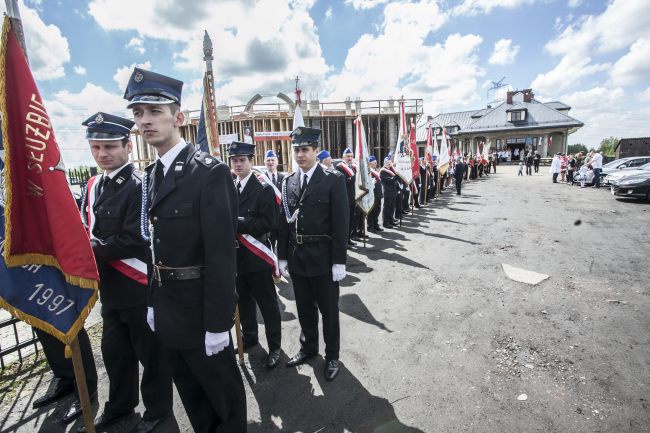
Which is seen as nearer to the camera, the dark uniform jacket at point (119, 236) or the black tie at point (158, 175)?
the black tie at point (158, 175)

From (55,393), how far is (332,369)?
2.66m

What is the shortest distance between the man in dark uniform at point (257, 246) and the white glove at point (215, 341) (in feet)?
5.47

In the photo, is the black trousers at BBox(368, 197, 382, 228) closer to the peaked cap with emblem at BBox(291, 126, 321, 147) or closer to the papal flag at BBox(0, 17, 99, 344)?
the peaked cap with emblem at BBox(291, 126, 321, 147)

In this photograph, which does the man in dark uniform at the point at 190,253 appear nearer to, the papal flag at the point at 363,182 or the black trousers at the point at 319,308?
the black trousers at the point at 319,308

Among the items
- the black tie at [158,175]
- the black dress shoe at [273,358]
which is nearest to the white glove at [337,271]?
the black dress shoe at [273,358]

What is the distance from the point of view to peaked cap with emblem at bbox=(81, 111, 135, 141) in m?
2.83

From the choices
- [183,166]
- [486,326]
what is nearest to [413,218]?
[486,326]

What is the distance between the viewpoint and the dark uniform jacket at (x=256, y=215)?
3.64 meters

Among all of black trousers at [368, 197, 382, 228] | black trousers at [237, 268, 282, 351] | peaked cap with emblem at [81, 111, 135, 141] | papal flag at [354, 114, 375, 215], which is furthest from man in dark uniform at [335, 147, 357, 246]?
peaked cap with emblem at [81, 111, 135, 141]

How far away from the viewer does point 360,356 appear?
146 inches

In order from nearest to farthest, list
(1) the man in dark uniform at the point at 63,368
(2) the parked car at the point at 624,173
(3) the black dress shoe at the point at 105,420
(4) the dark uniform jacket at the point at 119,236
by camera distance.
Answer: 1. (4) the dark uniform jacket at the point at 119,236
2. (3) the black dress shoe at the point at 105,420
3. (1) the man in dark uniform at the point at 63,368
4. (2) the parked car at the point at 624,173

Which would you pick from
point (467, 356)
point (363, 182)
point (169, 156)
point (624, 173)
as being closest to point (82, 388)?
point (169, 156)

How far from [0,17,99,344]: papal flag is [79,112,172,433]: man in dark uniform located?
0.98ft

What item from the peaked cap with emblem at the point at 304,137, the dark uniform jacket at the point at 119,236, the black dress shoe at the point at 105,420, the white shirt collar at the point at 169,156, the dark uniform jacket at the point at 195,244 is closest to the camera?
the dark uniform jacket at the point at 195,244
